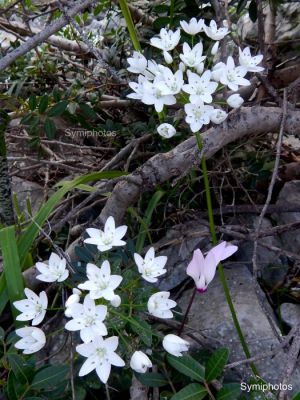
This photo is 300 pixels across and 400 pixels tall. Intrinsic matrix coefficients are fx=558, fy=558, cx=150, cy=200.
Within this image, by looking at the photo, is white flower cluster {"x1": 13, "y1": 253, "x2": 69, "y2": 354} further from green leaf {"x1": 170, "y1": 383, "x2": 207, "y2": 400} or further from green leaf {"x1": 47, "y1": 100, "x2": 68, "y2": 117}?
green leaf {"x1": 47, "y1": 100, "x2": 68, "y2": 117}

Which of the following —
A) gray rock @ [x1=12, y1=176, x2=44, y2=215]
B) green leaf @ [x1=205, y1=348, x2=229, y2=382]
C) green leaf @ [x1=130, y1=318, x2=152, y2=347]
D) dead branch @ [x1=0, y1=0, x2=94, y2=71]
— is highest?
dead branch @ [x1=0, y1=0, x2=94, y2=71]

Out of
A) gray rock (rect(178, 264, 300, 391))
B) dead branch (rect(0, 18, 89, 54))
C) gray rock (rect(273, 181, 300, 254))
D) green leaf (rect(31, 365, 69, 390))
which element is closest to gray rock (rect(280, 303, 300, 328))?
gray rock (rect(178, 264, 300, 391))

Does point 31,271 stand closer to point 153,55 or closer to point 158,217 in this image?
point 158,217

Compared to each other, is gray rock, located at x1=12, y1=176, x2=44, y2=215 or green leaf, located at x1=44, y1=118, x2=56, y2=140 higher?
green leaf, located at x1=44, y1=118, x2=56, y2=140

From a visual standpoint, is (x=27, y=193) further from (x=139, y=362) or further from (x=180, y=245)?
(x=139, y=362)

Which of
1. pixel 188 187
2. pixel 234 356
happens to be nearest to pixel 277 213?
pixel 188 187

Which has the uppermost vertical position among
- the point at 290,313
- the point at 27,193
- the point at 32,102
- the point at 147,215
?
the point at 32,102

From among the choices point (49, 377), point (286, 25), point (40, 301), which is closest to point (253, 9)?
point (286, 25)
